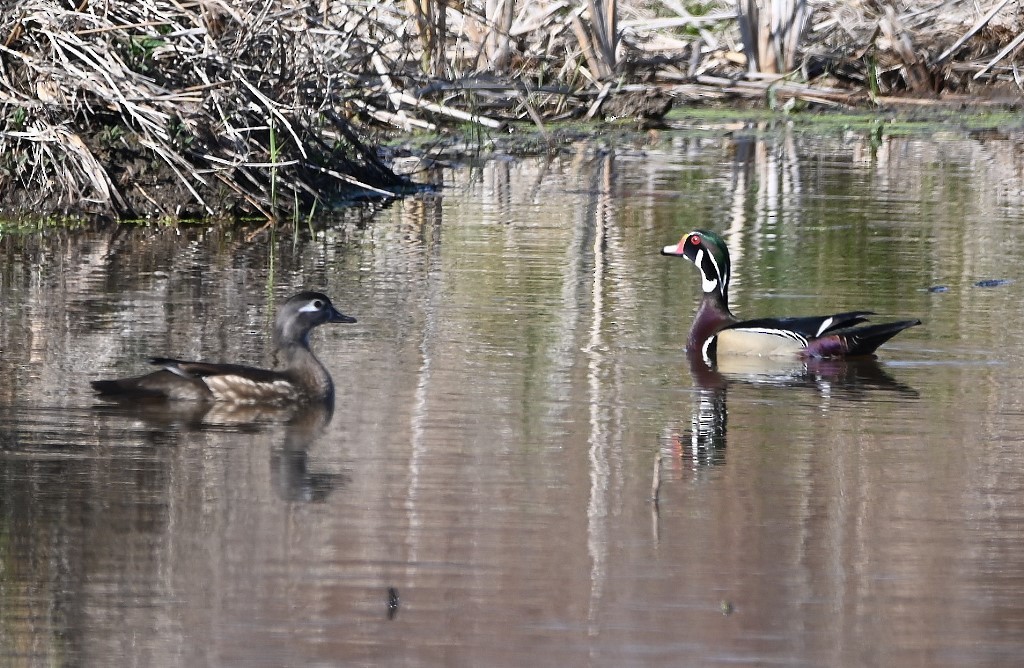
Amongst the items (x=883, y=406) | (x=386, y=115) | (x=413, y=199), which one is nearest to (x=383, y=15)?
(x=386, y=115)

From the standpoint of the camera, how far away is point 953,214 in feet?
51.7

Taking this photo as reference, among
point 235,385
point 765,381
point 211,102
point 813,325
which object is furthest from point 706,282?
point 211,102

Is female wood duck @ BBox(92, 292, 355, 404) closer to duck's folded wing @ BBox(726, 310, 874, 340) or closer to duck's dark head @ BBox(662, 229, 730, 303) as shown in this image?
duck's folded wing @ BBox(726, 310, 874, 340)

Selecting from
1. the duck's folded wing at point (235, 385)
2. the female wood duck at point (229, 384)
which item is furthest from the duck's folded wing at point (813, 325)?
the duck's folded wing at point (235, 385)

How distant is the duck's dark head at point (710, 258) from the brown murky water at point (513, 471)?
359mm

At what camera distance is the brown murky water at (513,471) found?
536 centimetres

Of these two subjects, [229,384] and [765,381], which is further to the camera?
[765,381]

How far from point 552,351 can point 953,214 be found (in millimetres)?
6993

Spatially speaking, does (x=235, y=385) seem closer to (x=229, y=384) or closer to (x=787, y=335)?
(x=229, y=384)

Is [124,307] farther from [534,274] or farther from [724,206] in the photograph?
[724,206]

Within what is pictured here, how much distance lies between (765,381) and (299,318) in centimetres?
221

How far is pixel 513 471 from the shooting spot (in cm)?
706

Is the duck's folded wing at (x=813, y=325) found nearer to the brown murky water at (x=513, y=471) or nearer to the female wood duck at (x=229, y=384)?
the brown murky water at (x=513, y=471)

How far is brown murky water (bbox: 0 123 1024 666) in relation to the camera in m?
5.36
